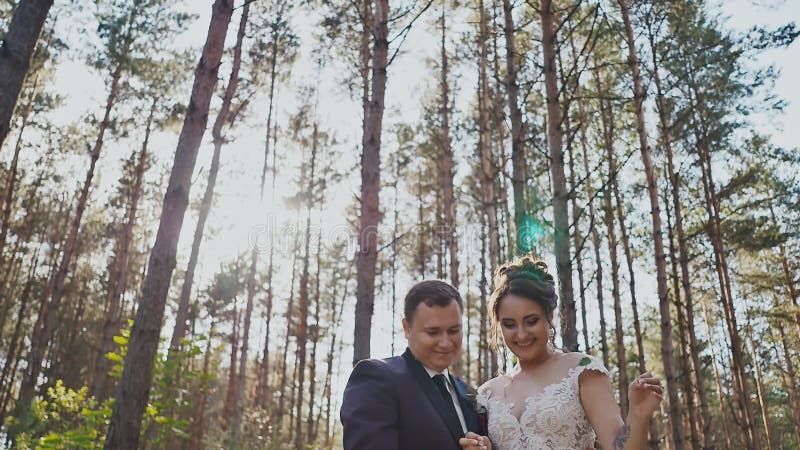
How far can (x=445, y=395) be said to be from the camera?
2.12m

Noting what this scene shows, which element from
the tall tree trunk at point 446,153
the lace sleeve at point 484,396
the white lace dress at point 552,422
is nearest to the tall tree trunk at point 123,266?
the tall tree trunk at point 446,153

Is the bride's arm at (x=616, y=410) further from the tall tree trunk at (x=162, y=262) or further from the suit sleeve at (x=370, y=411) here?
the tall tree trunk at (x=162, y=262)

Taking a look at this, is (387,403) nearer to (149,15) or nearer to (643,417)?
(643,417)

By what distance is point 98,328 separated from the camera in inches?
1011

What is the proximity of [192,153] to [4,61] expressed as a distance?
1.47 metres

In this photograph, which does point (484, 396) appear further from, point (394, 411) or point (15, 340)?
point (15, 340)

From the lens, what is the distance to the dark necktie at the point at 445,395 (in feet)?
6.80

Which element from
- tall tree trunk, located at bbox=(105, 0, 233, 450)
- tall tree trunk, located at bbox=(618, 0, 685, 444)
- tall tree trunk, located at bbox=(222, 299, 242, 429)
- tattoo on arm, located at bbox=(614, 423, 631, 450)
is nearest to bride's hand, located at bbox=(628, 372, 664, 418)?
tattoo on arm, located at bbox=(614, 423, 631, 450)

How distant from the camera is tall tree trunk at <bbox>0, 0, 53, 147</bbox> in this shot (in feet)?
13.0

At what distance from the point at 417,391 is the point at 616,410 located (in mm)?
801

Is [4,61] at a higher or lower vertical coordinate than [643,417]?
higher

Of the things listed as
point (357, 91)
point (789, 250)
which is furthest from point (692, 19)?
point (789, 250)

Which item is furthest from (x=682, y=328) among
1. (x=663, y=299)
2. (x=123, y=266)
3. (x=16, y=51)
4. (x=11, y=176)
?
(x=11, y=176)

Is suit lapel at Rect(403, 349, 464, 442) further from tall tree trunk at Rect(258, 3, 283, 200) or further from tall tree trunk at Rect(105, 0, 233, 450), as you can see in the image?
tall tree trunk at Rect(258, 3, 283, 200)
